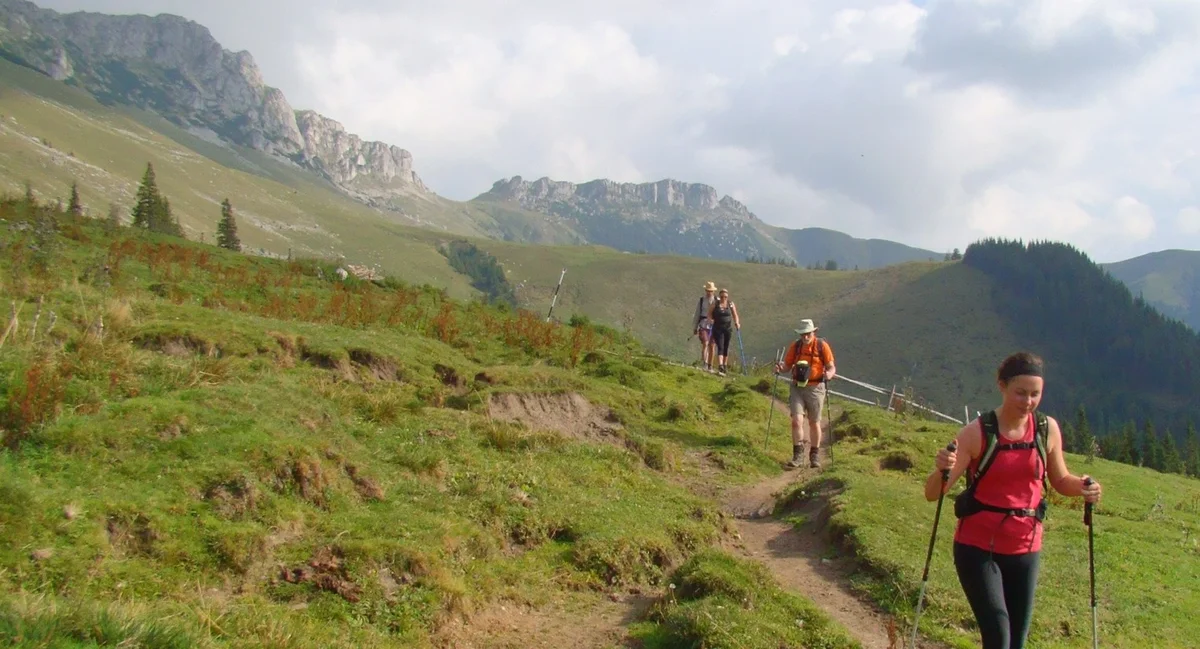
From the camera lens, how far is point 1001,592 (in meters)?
5.01

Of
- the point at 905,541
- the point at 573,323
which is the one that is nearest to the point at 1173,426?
the point at 573,323

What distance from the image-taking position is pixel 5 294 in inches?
445

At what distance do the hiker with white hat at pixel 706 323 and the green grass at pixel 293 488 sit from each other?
7.62 m

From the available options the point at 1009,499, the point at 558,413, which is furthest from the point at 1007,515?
the point at 558,413

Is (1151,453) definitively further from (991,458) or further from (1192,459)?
(991,458)

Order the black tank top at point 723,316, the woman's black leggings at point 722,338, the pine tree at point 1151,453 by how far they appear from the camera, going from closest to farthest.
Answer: the black tank top at point 723,316 → the woman's black leggings at point 722,338 → the pine tree at point 1151,453

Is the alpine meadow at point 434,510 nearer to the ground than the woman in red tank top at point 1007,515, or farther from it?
nearer to the ground

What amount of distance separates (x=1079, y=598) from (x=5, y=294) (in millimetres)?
15050

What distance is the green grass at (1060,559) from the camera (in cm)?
720

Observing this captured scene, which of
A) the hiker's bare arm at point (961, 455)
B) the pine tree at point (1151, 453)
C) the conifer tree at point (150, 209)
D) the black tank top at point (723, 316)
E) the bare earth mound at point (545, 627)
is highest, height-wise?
the conifer tree at point (150, 209)

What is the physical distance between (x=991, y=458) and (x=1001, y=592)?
0.90 meters

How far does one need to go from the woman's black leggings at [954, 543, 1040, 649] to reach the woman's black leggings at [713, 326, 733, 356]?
1707 cm

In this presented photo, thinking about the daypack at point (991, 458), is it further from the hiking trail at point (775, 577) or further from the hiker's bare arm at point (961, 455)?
the hiking trail at point (775, 577)

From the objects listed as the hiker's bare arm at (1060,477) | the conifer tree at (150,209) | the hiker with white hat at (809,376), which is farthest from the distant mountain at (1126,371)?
the hiker's bare arm at (1060,477)
